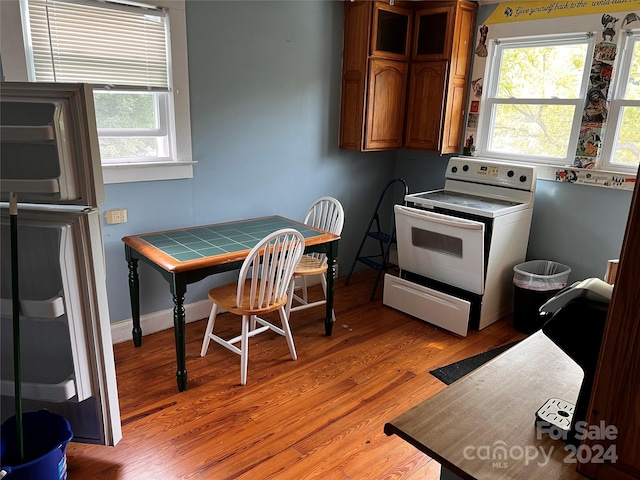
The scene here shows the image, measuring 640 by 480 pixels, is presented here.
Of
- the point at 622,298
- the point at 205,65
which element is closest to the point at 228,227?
the point at 205,65

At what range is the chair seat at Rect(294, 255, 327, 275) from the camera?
3035 millimetres

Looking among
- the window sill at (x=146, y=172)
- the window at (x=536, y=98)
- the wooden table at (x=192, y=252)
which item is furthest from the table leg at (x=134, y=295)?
the window at (x=536, y=98)

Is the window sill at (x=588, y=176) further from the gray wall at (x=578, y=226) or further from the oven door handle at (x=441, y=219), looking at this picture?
the oven door handle at (x=441, y=219)

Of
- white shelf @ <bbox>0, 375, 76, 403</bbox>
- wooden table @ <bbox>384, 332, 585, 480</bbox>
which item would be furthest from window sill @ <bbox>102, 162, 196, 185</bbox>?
wooden table @ <bbox>384, 332, 585, 480</bbox>

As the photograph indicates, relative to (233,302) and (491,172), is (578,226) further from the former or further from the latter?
(233,302)

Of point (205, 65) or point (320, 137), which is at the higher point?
point (205, 65)

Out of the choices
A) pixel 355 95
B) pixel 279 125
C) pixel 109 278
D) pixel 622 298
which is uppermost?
pixel 355 95

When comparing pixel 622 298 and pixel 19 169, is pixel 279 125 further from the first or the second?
pixel 622 298

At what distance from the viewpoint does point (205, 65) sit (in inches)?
115

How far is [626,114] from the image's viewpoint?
9.88 ft

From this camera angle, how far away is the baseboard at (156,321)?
2935 mm

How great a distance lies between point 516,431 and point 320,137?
2.95 m

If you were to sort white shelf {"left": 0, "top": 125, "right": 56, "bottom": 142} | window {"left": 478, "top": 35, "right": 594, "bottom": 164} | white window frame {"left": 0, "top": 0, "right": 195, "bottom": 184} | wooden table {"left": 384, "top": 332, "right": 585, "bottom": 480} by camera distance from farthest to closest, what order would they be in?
window {"left": 478, "top": 35, "right": 594, "bottom": 164} < white window frame {"left": 0, "top": 0, "right": 195, "bottom": 184} < white shelf {"left": 0, "top": 125, "right": 56, "bottom": 142} < wooden table {"left": 384, "top": 332, "right": 585, "bottom": 480}

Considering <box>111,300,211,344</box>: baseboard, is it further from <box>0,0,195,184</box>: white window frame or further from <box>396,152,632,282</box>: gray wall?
<box>396,152,632,282</box>: gray wall
